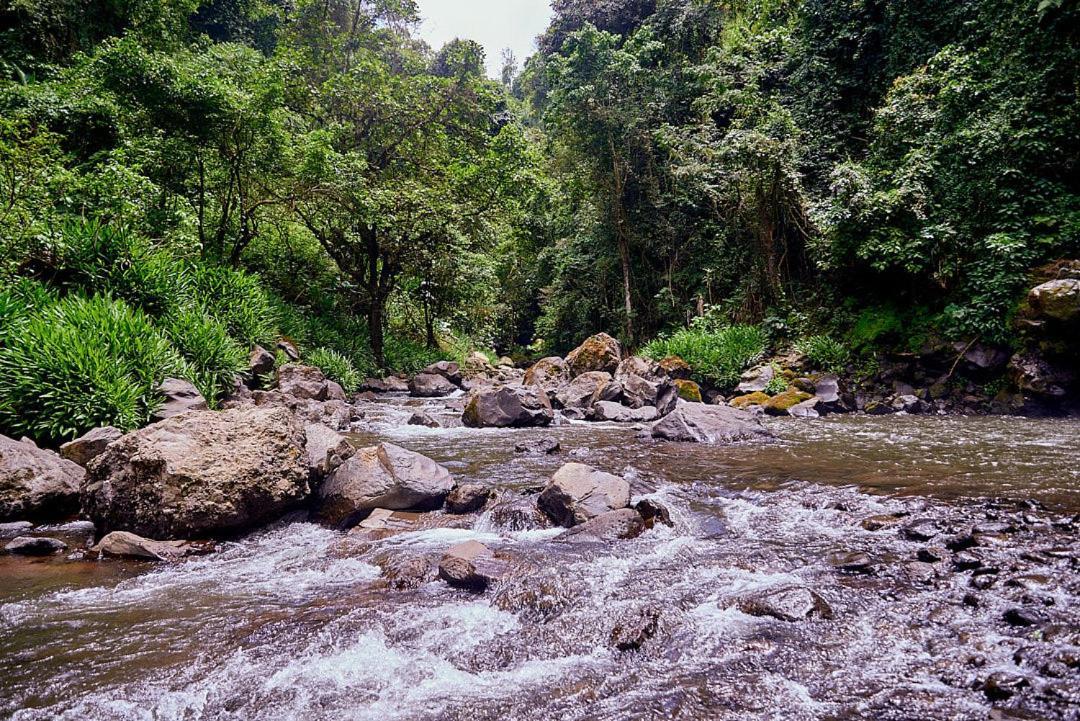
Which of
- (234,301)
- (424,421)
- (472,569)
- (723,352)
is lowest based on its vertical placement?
(424,421)

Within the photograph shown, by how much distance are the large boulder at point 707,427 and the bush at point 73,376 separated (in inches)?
308

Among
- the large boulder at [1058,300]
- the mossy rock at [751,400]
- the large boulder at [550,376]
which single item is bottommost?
the mossy rock at [751,400]

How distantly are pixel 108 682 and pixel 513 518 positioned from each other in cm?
335

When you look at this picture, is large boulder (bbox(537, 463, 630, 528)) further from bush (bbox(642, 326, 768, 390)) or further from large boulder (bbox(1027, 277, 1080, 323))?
bush (bbox(642, 326, 768, 390))

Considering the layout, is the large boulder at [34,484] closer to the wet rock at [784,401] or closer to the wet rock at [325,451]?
the wet rock at [325,451]

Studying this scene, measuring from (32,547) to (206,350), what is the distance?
5.82m

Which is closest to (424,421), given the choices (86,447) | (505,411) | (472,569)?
(505,411)

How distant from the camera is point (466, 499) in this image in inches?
241

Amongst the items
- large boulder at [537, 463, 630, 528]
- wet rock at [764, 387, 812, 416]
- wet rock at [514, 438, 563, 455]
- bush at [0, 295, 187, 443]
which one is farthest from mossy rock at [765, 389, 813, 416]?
bush at [0, 295, 187, 443]

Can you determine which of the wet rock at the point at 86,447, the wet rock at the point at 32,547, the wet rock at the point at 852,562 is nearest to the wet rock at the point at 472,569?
the wet rock at the point at 852,562

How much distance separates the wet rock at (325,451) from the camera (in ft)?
21.1

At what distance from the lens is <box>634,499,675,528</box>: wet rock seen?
5484 millimetres

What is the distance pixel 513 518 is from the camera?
5.71 metres

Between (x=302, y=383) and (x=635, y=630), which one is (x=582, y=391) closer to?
(x=302, y=383)
